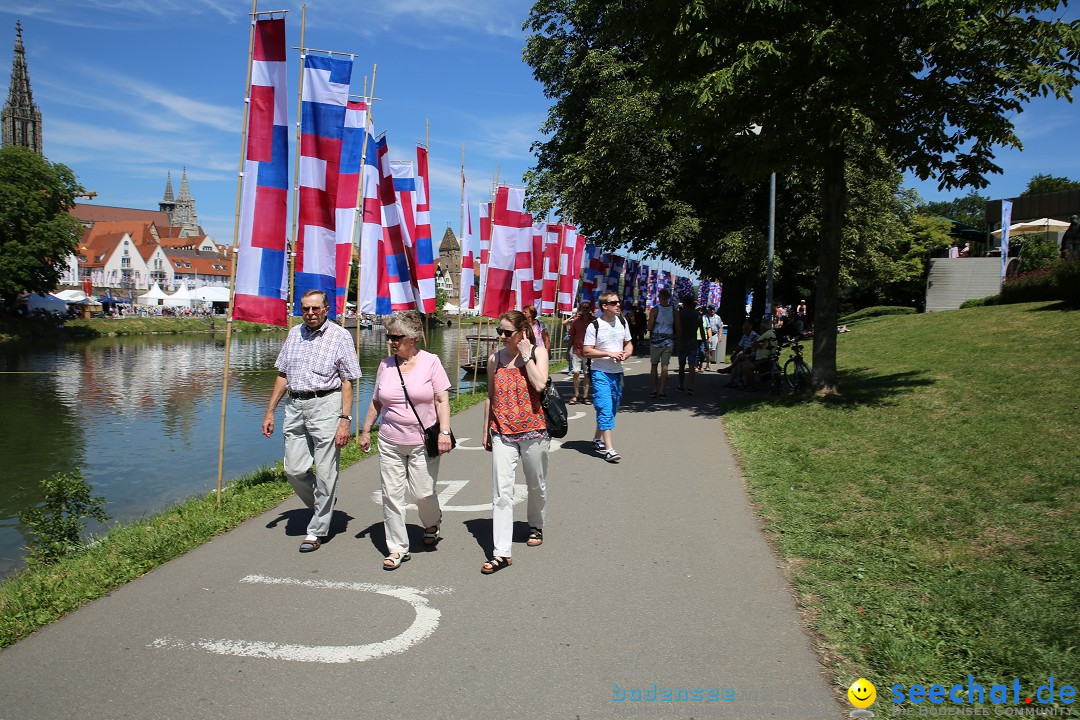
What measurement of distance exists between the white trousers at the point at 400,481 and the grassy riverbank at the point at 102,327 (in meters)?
42.7

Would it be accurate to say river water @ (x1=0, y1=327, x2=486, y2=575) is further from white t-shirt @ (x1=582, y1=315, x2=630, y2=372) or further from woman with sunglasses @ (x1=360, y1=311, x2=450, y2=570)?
white t-shirt @ (x1=582, y1=315, x2=630, y2=372)

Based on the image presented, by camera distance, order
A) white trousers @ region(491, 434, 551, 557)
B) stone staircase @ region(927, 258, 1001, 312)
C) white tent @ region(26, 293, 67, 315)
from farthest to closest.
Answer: white tent @ region(26, 293, 67, 315), stone staircase @ region(927, 258, 1001, 312), white trousers @ region(491, 434, 551, 557)

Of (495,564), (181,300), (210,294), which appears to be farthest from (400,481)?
(181,300)

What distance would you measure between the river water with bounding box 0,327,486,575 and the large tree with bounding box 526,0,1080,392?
8589mm

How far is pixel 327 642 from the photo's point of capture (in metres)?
4.16

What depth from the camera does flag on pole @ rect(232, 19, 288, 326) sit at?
24.0ft

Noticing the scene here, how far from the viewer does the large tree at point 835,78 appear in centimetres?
1005

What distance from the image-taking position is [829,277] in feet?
39.5

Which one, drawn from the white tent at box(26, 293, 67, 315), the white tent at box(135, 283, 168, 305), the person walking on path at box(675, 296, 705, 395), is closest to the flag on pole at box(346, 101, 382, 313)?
the person walking on path at box(675, 296, 705, 395)

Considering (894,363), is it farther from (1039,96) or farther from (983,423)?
(983,423)

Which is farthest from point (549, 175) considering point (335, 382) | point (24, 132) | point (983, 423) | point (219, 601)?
point (24, 132)

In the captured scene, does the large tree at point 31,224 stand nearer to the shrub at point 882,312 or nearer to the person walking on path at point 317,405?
the shrub at point 882,312

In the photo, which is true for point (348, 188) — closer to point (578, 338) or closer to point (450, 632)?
point (578, 338)

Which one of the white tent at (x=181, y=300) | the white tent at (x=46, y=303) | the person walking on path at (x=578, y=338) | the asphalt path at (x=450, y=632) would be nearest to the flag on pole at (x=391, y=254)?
the person walking on path at (x=578, y=338)
